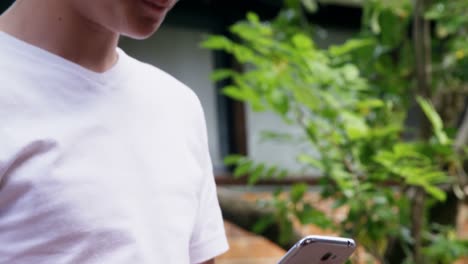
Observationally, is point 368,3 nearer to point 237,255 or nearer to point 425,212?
point 425,212

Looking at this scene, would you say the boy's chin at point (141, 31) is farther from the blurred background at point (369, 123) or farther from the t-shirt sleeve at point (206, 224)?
the blurred background at point (369, 123)

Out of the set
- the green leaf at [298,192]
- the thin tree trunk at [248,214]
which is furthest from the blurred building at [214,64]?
the green leaf at [298,192]

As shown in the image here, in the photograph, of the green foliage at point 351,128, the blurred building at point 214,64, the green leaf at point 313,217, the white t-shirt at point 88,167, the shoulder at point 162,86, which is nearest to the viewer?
the white t-shirt at point 88,167

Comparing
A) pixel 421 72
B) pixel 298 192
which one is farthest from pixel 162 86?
pixel 421 72

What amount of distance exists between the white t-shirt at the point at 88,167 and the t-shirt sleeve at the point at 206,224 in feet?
0.18

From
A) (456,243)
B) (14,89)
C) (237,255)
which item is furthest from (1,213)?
(237,255)

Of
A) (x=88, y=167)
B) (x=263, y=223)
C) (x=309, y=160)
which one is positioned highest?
(x=88, y=167)

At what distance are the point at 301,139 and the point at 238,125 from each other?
4.47 ft

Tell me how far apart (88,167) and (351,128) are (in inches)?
45.8

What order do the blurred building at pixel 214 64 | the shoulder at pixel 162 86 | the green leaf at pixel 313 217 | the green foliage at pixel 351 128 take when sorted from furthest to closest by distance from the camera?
the blurred building at pixel 214 64, the green leaf at pixel 313 217, the green foliage at pixel 351 128, the shoulder at pixel 162 86

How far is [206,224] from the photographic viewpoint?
1158 millimetres

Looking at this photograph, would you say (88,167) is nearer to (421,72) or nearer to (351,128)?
(351,128)

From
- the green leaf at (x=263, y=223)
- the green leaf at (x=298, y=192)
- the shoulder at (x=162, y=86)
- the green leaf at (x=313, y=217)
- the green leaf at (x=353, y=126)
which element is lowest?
the green leaf at (x=263, y=223)

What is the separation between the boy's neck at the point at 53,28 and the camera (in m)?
0.93
